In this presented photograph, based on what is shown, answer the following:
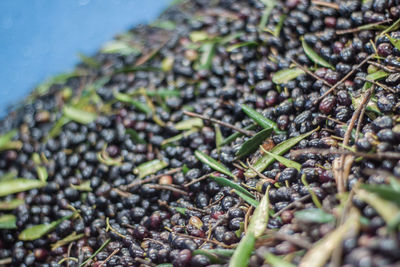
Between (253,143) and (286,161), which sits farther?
(253,143)

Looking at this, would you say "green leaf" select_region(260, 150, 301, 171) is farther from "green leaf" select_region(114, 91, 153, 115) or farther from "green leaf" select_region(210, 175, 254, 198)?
"green leaf" select_region(114, 91, 153, 115)

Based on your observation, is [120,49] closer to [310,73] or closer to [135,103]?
[135,103]

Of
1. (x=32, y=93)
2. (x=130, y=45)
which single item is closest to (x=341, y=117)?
(x=130, y=45)

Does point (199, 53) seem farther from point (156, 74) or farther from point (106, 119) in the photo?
point (106, 119)

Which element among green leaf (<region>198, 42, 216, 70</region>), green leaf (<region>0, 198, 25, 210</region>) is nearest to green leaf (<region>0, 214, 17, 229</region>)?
green leaf (<region>0, 198, 25, 210</region>)

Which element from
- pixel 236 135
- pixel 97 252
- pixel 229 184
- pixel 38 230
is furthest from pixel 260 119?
pixel 38 230

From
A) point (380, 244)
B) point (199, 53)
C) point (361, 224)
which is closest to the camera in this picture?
point (380, 244)

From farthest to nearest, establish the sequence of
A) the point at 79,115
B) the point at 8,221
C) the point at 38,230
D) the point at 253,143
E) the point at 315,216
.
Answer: the point at 79,115
the point at 8,221
the point at 38,230
the point at 253,143
the point at 315,216
